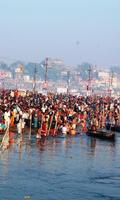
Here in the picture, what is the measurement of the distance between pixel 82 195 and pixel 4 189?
13.6ft

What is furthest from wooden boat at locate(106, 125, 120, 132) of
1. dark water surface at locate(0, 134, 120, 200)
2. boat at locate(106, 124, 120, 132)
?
dark water surface at locate(0, 134, 120, 200)

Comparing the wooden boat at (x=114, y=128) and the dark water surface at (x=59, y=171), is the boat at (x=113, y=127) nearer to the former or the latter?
the wooden boat at (x=114, y=128)

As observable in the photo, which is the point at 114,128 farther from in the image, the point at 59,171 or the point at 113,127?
the point at 59,171

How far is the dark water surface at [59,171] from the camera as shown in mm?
42906

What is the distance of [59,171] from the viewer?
50406 mm

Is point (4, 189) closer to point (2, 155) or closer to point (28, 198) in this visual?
point (28, 198)

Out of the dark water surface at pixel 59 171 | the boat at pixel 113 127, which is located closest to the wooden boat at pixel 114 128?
the boat at pixel 113 127

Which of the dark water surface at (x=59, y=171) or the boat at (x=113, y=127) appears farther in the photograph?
the boat at (x=113, y=127)

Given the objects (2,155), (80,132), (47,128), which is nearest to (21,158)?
(2,155)

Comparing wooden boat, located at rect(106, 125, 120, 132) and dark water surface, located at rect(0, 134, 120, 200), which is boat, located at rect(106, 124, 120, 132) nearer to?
wooden boat, located at rect(106, 125, 120, 132)

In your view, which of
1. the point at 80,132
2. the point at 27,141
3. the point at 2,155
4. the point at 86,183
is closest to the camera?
the point at 86,183

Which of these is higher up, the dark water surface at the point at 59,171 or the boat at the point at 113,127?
the boat at the point at 113,127

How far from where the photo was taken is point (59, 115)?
75062 mm

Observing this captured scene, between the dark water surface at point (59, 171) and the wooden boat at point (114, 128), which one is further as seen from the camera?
the wooden boat at point (114, 128)
